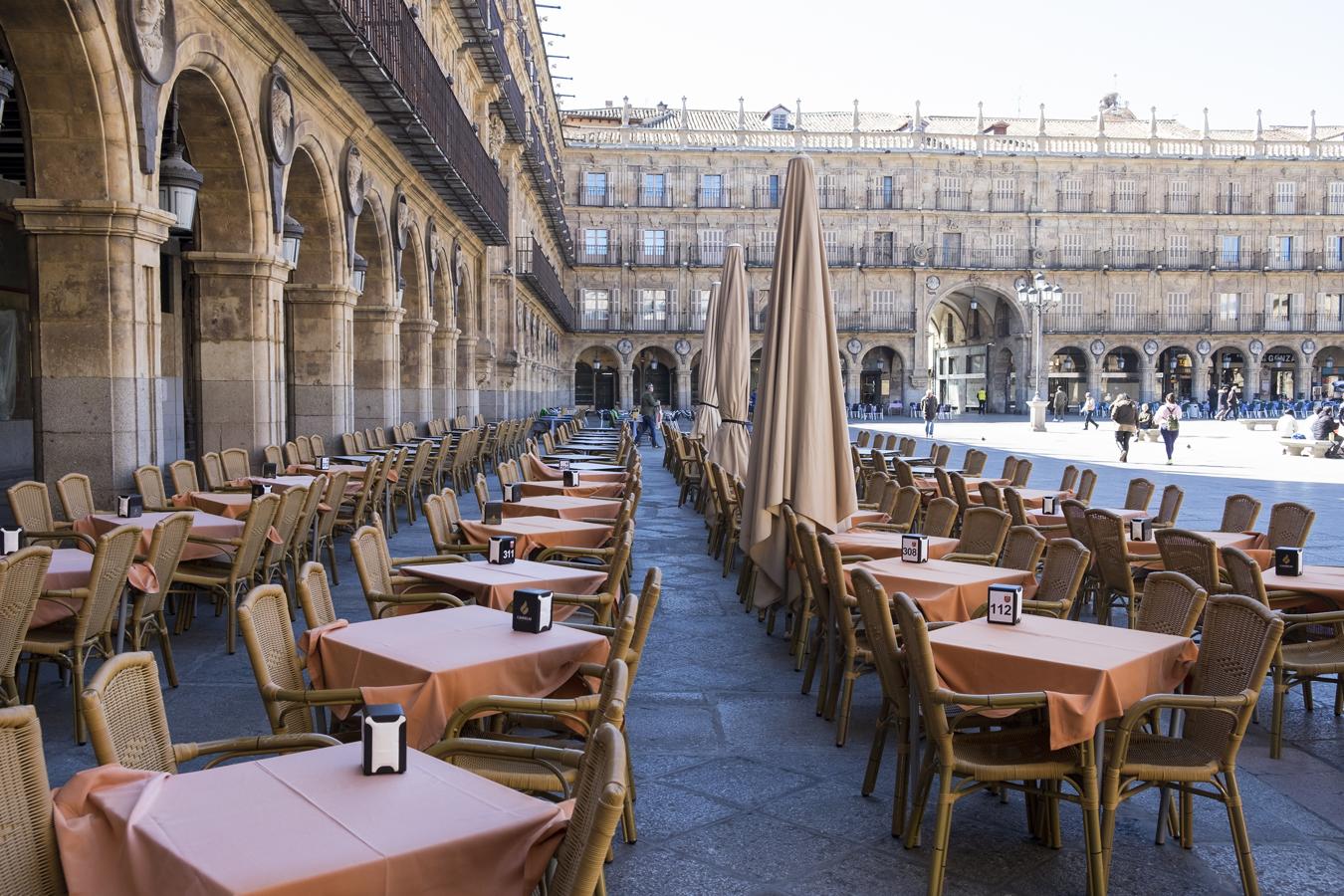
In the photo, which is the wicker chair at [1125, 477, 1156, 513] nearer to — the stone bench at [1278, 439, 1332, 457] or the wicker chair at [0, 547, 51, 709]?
the wicker chair at [0, 547, 51, 709]

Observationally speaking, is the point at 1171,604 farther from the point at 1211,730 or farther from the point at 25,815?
the point at 25,815

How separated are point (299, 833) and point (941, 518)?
5407 mm

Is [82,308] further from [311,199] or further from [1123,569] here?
[1123,569]

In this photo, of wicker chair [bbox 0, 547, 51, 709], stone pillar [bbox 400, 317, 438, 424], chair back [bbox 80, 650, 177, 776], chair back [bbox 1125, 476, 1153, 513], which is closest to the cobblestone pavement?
wicker chair [bbox 0, 547, 51, 709]

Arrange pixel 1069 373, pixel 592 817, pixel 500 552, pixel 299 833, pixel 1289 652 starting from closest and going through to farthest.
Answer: pixel 592 817 → pixel 299 833 → pixel 1289 652 → pixel 500 552 → pixel 1069 373

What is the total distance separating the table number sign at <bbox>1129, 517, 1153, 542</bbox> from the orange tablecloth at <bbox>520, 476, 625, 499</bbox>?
3.79 m

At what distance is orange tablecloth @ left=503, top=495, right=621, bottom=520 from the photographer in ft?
25.0

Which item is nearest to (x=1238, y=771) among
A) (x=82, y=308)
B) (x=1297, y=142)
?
(x=82, y=308)

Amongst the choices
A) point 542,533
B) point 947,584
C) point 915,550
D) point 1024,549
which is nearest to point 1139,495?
point 1024,549

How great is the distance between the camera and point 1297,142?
5097 centimetres

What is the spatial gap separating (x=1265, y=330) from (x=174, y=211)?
51.0 metres

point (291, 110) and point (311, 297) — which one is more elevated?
point (291, 110)

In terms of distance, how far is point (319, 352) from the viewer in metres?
13.7

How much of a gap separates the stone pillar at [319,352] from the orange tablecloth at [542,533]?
755 cm
